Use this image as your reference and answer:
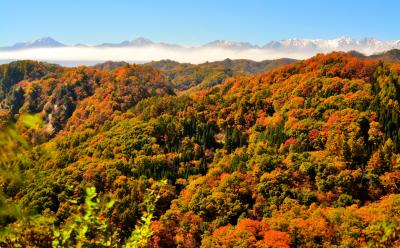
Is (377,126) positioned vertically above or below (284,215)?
above

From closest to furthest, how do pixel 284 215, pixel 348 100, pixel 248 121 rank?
1. pixel 284 215
2. pixel 348 100
3. pixel 248 121

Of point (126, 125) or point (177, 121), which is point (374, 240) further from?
point (126, 125)

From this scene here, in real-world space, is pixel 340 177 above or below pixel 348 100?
below

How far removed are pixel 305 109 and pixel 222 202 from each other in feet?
192

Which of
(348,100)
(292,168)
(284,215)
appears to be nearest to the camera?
(284,215)

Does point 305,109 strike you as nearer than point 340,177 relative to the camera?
No

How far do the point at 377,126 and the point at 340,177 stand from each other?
26.2 metres

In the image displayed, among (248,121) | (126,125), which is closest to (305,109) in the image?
(248,121)

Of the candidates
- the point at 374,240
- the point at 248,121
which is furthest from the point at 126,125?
the point at 374,240

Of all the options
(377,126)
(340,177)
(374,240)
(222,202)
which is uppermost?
(374,240)

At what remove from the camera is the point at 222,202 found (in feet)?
390

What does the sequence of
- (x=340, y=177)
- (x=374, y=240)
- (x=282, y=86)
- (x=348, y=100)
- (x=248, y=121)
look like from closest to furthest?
(x=374, y=240)
(x=340, y=177)
(x=348, y=100)
(x=248, y=121)
(x=282, y=86)

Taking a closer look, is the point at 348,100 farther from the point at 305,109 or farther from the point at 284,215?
the point at 284,215

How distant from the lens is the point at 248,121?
174 meters
